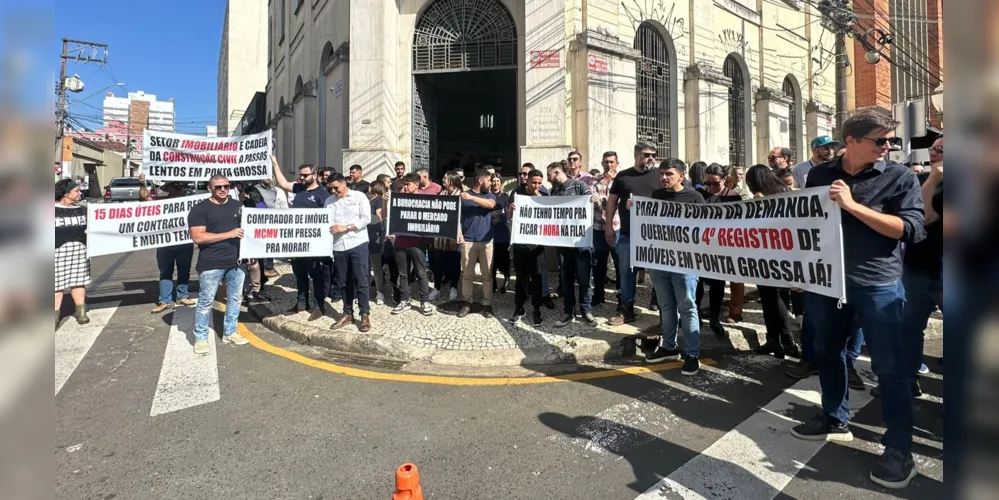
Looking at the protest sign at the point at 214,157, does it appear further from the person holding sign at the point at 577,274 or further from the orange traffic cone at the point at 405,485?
the orange traffic cone at the point at 405,485

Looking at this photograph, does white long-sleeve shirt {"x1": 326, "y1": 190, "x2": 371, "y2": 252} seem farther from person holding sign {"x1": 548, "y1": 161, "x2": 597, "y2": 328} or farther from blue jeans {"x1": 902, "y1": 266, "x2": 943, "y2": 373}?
blue jeans {"x1": 902, "y1": 266, "x2": 943, "y2": 373}

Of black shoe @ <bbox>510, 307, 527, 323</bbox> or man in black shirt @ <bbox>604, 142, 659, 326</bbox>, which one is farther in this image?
black shoe @ <bbox>510, 307, 527, 323</bbox>

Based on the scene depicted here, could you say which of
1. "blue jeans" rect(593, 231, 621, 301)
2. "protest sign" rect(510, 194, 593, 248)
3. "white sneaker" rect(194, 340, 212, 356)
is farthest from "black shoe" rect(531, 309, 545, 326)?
"white sneaker" rect(194, 340, 212, 356)

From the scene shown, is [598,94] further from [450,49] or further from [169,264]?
[169,264]

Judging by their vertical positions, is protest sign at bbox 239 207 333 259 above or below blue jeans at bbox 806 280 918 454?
above

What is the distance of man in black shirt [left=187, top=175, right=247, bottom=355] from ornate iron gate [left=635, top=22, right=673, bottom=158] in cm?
1018

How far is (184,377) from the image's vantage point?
4723 mm

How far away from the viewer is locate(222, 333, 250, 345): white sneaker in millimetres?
5773

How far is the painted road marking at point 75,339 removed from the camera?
5.02 metres

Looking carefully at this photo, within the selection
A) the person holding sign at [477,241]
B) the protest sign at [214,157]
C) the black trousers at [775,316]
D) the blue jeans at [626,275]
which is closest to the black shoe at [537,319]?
the person holding sign at [477,241]

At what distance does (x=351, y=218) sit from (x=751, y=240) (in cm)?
454

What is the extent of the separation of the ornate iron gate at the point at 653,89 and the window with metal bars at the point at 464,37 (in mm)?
3526
